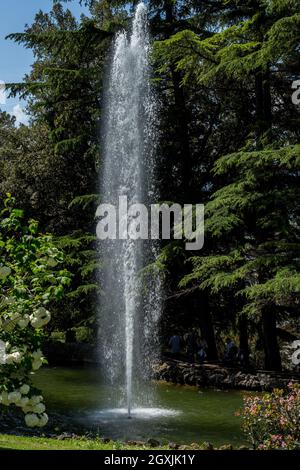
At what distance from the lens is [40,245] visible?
5980mm

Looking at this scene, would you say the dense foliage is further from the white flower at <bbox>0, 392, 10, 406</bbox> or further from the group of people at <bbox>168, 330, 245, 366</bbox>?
the white flower at <bbox>0, 392, 10, 406</bbox>

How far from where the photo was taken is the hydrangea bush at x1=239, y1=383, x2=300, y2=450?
7457mm

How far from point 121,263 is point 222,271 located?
4.80 meters

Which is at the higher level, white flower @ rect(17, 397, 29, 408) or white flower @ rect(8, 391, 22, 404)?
white flower @ rect(8, 391, 22, 404)

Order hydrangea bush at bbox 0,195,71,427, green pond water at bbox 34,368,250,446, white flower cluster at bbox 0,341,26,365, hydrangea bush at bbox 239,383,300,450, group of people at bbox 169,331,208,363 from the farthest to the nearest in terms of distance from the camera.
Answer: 1. group of people at bbox 169,331,208,363
2. green pond water at bbox 34,368,250,446
3. hydrangea bush at bbox 239,383,300,450
4. hydrangea bush at bbox 0,195,71,427
5. white flower cluster at bbox 0,341,26,365

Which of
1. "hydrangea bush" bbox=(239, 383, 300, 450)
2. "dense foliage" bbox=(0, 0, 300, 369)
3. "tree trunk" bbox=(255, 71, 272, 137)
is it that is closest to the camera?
"hydrangea bush" bbox=(239, 383, 300, 450)

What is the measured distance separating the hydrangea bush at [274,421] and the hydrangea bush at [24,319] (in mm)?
3059

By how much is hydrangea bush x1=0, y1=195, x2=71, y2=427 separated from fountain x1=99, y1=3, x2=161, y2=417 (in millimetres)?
12659

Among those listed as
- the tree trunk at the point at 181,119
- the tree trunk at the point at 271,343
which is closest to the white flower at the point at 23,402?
the tree trunk at the point at 271,343

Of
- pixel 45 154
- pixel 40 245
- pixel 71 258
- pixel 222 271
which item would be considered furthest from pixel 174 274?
pixel 40 245

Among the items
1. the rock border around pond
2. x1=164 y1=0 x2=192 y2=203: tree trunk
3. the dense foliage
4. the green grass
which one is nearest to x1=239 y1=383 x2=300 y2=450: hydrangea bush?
the green grass

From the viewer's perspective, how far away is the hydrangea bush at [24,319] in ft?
18.1

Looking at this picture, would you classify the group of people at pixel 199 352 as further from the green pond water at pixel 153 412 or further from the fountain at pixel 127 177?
the green pond water at pixel 153 412

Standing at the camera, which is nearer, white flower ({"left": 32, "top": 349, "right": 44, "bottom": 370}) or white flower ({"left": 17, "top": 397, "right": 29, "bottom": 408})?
white flower ({"left": 17, "top": 397, "right": 29, "bottom": 408})
